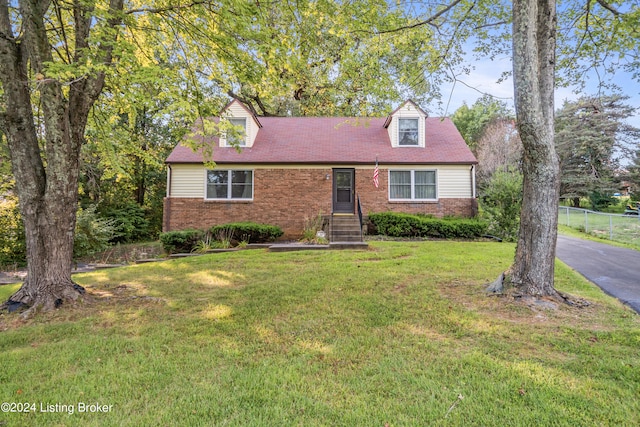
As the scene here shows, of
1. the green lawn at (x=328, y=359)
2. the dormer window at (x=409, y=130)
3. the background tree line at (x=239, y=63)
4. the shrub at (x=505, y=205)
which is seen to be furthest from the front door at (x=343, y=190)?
the green lawn at (x=328, y=359)

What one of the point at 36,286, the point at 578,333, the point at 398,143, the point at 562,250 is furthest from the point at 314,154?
the point at 578,333

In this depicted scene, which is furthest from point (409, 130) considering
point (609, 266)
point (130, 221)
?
point (130, 221)

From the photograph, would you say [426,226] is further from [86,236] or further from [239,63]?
[86,236]

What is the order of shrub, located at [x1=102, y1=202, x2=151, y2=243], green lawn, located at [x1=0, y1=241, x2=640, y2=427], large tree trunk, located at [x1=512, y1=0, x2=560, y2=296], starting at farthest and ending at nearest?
shrub, located at [x1=102, y1=202, x2=151, y2=243]
large tree trunk, located at [x1=512, y1=0, x2=560, y2=296]
green lawn, located at [x1=0, y1=241, x2=640, y2=427]

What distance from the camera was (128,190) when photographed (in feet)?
59.0

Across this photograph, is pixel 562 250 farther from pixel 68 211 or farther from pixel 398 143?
pixel 68 211

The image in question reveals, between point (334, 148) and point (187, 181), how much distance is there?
22.2ft

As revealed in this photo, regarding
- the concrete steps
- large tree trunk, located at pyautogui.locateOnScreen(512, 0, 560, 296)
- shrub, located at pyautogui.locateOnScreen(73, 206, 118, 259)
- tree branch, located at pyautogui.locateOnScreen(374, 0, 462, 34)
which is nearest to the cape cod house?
the concrete steps

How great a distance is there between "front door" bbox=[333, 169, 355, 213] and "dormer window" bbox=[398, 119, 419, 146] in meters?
2.98

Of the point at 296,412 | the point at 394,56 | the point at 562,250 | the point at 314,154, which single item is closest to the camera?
the point at 296,412

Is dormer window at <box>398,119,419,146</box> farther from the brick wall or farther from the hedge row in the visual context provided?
the hedge row

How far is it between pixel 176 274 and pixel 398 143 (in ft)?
36.3

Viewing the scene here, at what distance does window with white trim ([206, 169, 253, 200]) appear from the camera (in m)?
13.8

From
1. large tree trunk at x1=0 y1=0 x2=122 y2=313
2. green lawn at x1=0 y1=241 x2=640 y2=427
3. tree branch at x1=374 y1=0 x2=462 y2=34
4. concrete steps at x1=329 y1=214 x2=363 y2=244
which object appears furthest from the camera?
concrete steps at x1=329 y1=214 x2=363 y2=244
